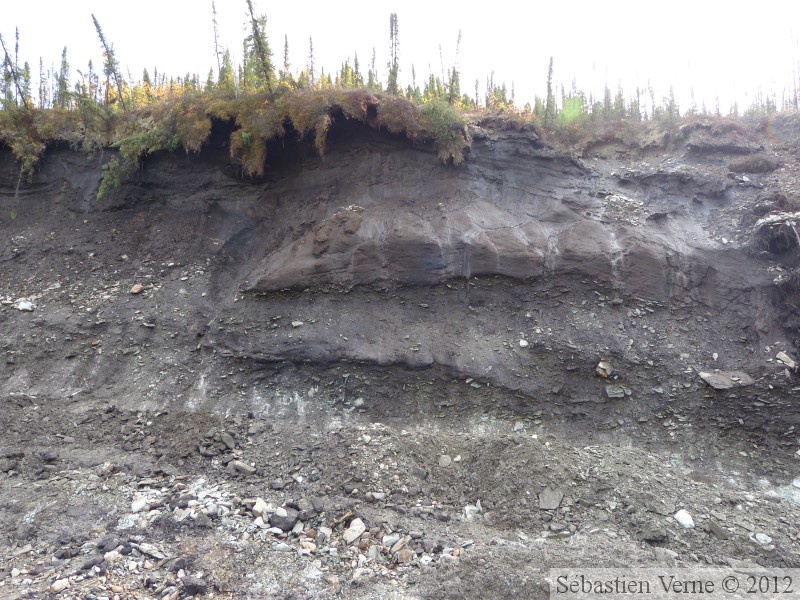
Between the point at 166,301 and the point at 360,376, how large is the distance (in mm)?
4706

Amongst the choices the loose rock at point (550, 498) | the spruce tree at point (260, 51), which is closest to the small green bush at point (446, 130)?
the spruce tree at point (260, 51)

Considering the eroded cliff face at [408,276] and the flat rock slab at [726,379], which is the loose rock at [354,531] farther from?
the flat rock slab at [726,379]

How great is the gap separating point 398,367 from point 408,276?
1962mm

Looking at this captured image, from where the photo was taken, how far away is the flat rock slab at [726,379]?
26.3ft

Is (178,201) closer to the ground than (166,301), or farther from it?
farther from it

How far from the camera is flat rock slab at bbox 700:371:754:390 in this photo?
8.03 m

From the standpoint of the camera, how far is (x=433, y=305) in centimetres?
938

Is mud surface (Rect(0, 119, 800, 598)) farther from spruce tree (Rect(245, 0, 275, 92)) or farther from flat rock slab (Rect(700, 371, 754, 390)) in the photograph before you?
spruce tree (Rect(245, 0, 275, 92))

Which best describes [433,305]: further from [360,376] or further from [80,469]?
[80,469]

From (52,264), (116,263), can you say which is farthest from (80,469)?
(52,264)

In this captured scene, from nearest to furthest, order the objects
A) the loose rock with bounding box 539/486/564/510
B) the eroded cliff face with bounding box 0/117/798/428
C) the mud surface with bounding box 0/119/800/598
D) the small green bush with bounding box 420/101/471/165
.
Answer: the mud surface with bounding box 0/119/800/598 < the loose rock with bounding box 539/486/564/510 < the eroded cliff face with bounding box 0/117/798/428 < the small green bush with bounding box 420/101/471/165

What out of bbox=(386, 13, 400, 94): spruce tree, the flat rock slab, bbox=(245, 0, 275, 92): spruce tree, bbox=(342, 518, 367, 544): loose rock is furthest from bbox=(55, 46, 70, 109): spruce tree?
the flat rock slab

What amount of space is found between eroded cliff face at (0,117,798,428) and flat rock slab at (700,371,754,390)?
16 cm

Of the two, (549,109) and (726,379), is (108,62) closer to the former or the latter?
(549,109)
